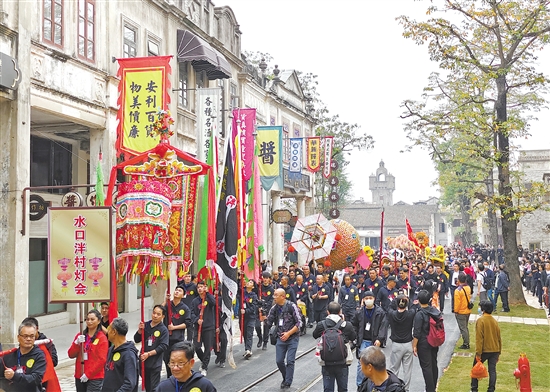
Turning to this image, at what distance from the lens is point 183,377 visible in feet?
17.5

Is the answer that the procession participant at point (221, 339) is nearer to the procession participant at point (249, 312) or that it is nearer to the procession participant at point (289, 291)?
the procession participant at point (249, 312)

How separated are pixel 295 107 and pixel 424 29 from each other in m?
14.2

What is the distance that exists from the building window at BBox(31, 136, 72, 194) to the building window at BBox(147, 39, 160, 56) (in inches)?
154

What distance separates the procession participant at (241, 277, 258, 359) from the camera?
49.9 feet

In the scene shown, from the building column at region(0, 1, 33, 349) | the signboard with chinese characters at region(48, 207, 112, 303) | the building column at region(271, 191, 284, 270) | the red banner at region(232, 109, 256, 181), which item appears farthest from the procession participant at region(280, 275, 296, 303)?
the building column at region(271, 191, 284, 270)

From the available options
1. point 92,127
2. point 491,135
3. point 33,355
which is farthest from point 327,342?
point 491,135

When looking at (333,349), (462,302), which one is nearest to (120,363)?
(333,349)

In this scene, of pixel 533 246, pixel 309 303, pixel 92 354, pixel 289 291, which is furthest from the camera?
pixel 533 246

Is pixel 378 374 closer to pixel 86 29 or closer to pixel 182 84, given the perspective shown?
pixel 86 29

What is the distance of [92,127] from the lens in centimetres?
1672

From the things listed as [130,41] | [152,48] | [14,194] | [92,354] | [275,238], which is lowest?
[92,354]

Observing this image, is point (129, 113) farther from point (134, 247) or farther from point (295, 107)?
point (295, 107)

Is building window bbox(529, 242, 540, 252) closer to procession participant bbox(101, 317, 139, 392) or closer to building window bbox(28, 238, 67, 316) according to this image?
building window bbox(28, 238, 67, 316)

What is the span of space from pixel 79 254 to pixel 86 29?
871cm
